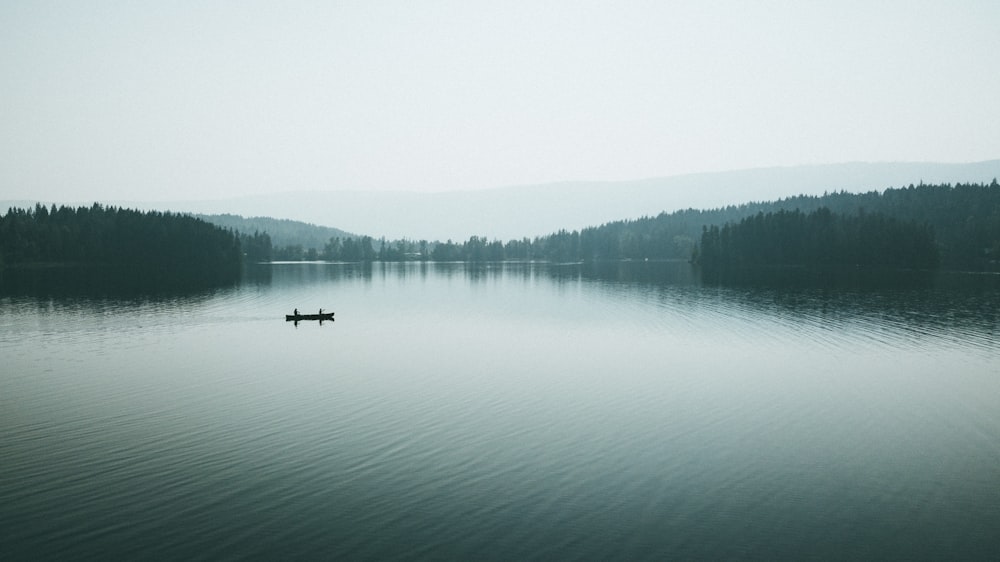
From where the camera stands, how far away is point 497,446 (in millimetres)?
27156

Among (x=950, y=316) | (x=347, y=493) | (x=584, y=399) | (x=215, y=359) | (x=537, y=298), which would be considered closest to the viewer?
(x=347, y=493)

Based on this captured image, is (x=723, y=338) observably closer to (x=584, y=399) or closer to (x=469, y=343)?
(x=469, y=343)

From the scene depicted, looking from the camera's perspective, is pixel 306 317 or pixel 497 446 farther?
pixel 306 317

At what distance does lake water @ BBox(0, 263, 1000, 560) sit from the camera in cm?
1839

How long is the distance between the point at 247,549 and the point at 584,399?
2295 cm

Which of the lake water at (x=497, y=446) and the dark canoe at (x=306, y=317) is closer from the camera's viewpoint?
the lake water at (x=497, y=446)

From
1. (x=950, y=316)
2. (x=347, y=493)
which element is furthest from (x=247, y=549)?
(x=950, y=316)

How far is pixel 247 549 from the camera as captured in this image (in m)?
17.3

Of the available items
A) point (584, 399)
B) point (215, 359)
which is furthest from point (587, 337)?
point (215, 359)

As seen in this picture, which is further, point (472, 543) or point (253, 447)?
point (253, 447)

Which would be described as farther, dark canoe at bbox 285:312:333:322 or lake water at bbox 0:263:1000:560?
dark canoe at bbox 285:312:333:322

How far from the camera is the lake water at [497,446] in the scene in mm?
18391

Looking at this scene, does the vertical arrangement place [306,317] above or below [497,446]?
above

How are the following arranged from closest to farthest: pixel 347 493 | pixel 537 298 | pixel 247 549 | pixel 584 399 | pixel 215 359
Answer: pixel 247 549
pixel 347 493
pixel 584 399
pixel 215 359
pixel 537 298
